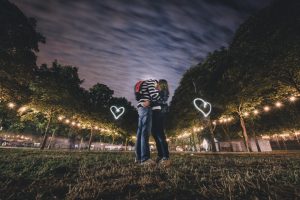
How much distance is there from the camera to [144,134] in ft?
14.7

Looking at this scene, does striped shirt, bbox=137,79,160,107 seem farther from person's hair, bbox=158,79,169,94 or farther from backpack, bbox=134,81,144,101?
person's hair, bbox=158,79,169,94

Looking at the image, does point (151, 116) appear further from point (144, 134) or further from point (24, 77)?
point (24, 77)

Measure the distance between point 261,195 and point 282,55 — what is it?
1444 cm

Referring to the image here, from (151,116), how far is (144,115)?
208mm

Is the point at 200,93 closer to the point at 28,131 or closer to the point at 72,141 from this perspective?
the point at 72,141

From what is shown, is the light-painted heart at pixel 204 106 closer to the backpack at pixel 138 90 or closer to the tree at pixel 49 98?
the backpack at pixel 138 90

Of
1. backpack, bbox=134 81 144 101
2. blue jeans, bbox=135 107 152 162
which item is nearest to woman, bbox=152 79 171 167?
blue jeans, bbox=135 107 152 162

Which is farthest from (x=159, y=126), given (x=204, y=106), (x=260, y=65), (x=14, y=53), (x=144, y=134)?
(x=14, y=53)

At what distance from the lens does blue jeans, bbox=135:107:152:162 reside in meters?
4.34

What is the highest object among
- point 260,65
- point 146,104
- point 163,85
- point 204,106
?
point 260,65

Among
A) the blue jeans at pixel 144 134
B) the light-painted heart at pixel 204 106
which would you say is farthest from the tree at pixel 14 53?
the light-painted heart at pixel 204 106

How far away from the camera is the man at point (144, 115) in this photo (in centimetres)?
437

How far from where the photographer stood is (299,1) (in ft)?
42.7

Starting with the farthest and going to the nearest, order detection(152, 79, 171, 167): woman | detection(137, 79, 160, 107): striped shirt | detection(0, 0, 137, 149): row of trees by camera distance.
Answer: detection(0, 0, 137, 149): row of trees < detection(137, 79, 160, 107): striped shirt < detection(152, 79, 171, 167): woman
